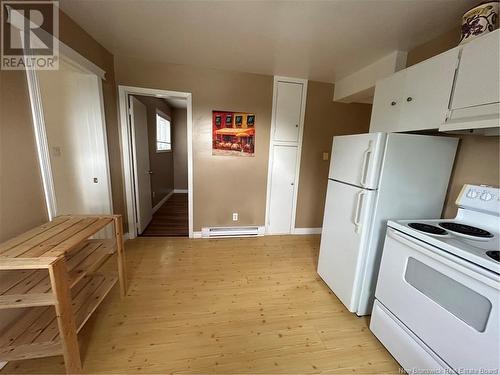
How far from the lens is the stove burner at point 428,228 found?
130 cm

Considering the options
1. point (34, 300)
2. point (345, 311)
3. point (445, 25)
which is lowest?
point (345, 311)

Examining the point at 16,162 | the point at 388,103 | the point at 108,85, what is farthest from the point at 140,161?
the point at 388,103

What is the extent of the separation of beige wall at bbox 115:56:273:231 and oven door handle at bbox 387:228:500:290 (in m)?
2.07

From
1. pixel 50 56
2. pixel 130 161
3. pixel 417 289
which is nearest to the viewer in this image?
pixel 417 289

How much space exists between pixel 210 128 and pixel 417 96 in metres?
2.30

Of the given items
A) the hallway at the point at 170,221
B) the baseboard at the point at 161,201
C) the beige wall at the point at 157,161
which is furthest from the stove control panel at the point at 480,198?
the baseboard at the point at 161,201

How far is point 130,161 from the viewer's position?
2830 mm

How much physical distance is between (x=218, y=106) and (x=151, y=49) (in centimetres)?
98

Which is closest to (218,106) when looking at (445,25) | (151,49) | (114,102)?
(151,49)

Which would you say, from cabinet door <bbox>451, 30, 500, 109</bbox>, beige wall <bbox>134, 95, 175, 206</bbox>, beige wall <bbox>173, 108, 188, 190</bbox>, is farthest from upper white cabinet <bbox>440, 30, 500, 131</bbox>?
beige wall <bbox>173, 108, 188, 190</bbox>

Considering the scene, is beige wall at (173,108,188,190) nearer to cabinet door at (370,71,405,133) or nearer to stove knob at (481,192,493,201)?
cabinet door at (370,71,405,133)

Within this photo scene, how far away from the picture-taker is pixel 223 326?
5.44 feet

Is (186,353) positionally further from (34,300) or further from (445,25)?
(445,25)

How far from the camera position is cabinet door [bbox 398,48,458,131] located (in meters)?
1.31
